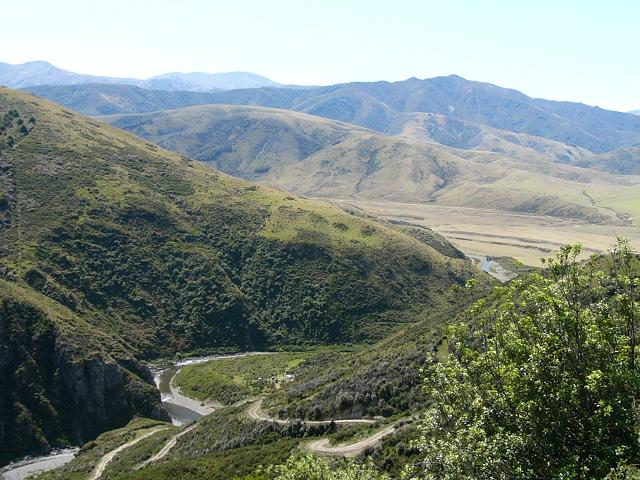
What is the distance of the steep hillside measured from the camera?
94188 mm

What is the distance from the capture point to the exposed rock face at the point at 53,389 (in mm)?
85375

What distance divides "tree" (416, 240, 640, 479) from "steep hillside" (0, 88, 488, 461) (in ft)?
276

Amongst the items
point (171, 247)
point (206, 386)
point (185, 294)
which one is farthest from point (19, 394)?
point (171, 247)

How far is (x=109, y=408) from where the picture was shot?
95.1 meters

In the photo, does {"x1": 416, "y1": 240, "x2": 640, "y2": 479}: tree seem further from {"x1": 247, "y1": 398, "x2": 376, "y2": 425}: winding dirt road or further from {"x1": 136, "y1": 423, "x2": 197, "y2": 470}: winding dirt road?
{"x1": 136, "y1": 423, "x2": 197, "y2": 470}: winding dirt road

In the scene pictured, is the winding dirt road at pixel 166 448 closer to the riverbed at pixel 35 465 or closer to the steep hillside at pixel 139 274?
the riverbed at pixel 35 465

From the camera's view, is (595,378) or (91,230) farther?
(91,230)

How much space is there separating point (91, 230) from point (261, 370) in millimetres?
65678

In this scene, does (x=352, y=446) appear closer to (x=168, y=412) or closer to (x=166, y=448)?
(x=166, y=448)

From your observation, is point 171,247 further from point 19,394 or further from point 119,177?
point 19,394

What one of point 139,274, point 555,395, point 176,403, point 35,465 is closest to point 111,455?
point 35,465

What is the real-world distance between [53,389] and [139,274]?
51485 mm

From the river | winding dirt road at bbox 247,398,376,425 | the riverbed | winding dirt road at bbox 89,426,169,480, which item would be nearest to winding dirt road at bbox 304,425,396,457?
winding dirt road at bbox 247,398,376,425

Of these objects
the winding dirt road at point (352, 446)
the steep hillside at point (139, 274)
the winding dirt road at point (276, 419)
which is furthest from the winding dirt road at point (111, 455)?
the winding dirt road at point (352, 446)
